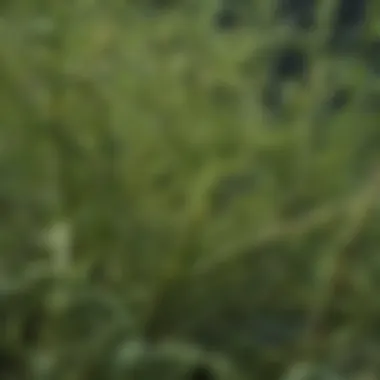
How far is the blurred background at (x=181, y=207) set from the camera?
0.35 m

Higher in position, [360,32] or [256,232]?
[360,32]

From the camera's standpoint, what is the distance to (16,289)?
34 centimetres

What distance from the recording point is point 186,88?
40cm

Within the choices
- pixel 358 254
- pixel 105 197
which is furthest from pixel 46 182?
pixel 358 254

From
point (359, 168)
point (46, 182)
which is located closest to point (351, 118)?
point (359, 168)

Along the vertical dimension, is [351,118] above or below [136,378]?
above

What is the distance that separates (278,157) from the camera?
1.25 ft

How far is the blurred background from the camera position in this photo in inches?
13.6

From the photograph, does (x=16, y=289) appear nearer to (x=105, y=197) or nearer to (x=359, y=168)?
(x=105, y=197)

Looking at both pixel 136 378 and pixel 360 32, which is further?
pixel 360 32

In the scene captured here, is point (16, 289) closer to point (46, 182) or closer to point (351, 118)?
point (46, 182)

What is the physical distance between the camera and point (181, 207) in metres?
0.37

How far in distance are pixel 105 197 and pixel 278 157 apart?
0.08 m

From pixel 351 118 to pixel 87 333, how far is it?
15cm
